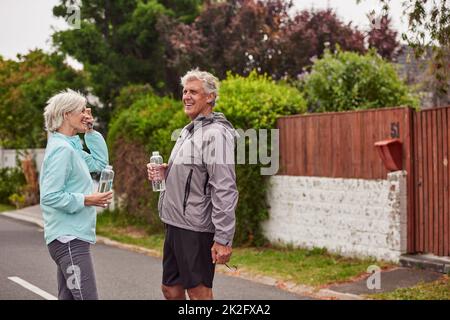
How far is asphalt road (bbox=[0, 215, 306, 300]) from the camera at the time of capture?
8.66 meters

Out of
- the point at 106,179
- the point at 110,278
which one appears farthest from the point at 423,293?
the point at 106,179

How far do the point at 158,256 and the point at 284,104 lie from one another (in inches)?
136

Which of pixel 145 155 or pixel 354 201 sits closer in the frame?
pixel 354 201

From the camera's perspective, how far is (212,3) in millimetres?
21891

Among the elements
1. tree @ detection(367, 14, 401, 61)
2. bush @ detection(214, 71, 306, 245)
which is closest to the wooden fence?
bush @ detection(214, 71, 306, 245)

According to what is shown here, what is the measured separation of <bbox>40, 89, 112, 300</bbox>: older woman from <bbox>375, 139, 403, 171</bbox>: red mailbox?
6.38 metres

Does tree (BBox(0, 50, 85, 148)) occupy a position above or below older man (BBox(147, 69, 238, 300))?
above

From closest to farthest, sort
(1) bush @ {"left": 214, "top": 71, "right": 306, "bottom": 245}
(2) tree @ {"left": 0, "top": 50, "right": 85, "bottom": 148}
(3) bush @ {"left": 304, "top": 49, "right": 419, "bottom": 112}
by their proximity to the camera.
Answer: (1) bush @ {"left": 214, "top": 71, "right": 306, "bottom": 245}
(3) bush @ {"left": 304, "top": 49, "right": 419, "bottom": 112}
(2) tree @ {"left": 0, "top": 50, "right": 85, "bottom": 148}

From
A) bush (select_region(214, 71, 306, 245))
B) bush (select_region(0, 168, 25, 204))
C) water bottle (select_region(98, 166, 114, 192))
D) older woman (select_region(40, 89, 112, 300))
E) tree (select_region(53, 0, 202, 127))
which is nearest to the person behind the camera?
older woman (select_region(40, 89, 112, 300))

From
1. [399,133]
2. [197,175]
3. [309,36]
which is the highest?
[309,36]

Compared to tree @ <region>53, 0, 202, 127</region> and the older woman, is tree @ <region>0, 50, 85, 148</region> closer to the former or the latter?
tree @ <region>53, 0, 202, 127</region>

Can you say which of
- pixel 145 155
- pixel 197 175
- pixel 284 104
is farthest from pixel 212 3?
pixel 197 175

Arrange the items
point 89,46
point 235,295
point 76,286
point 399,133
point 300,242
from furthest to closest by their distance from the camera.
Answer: point 89,46 → point 300,242 → point 399,133 → point 235,295 → point 76,286

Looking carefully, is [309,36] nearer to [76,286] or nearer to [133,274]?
[133,274]
